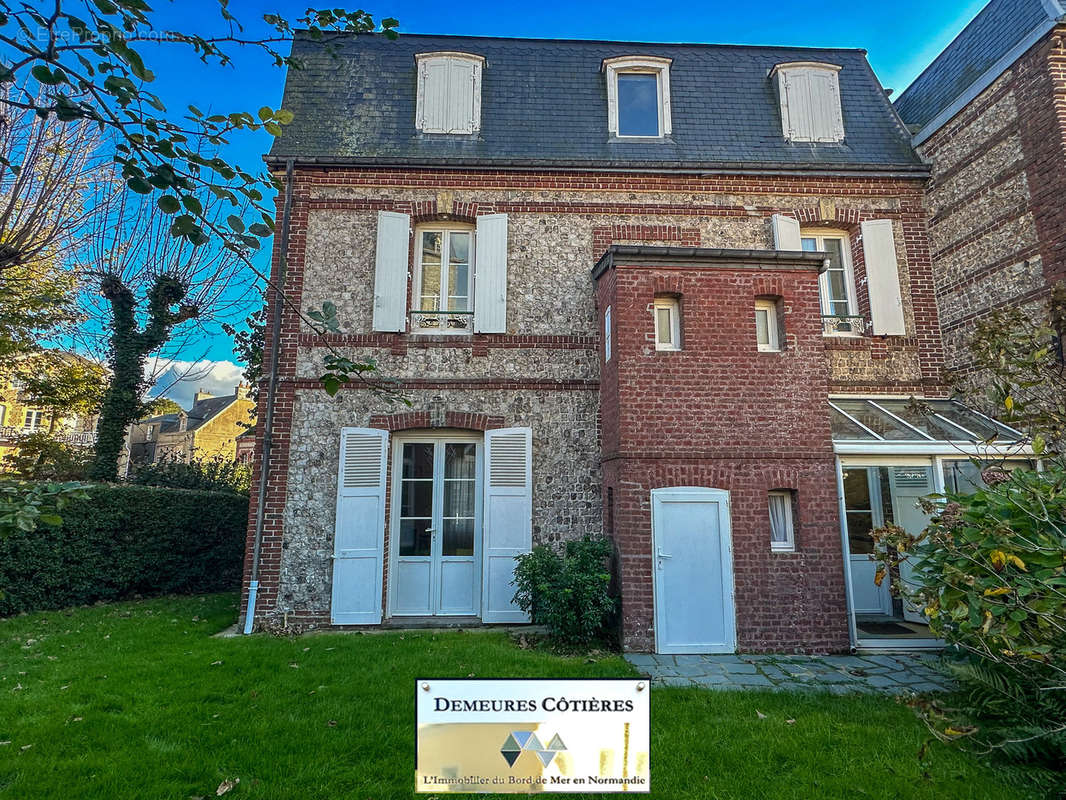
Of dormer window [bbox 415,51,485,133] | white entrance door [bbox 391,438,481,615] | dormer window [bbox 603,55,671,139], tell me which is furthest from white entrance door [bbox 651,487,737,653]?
dormer window [bbox 415,51,485,133]

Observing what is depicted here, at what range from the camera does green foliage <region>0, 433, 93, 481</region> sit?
1120 cm

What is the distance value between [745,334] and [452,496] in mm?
4138

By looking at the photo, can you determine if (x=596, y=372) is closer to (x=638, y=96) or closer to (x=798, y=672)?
(x=798, y=672)

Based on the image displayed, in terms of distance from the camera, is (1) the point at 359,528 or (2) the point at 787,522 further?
(1) the point at 359,528

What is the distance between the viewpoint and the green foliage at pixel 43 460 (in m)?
11.2

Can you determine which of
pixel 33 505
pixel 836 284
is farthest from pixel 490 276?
pixel 33 505

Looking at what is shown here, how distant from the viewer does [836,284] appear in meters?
8.27

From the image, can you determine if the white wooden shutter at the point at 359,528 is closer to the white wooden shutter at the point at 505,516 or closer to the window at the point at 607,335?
the white wooden shutter at the point at 505,516

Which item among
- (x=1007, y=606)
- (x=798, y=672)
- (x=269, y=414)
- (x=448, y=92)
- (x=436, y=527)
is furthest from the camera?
(x=448, y=92)

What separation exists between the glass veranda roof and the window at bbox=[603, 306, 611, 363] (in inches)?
107

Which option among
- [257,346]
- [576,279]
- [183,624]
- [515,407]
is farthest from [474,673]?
[257,346]

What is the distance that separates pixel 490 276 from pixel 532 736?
6.81 m

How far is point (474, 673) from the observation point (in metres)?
5.20

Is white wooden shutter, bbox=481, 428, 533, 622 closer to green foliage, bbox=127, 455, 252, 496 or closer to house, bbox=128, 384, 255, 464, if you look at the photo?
green foliage, bbox=127, 455, 252, 496
